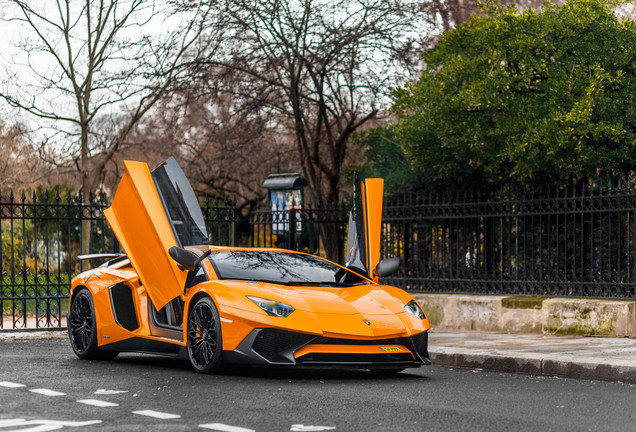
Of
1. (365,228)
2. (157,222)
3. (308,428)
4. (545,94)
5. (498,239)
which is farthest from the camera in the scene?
(498,239)

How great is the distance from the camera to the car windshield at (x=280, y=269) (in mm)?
9023

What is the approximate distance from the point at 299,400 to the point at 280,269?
7.81 ft

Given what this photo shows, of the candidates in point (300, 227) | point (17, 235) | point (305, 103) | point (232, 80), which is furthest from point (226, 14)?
point (17, 235)

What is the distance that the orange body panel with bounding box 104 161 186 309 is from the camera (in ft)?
29.9

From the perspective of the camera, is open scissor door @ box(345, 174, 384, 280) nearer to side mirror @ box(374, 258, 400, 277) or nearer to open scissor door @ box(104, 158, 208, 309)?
side mirror @ box(374, 258, 400, 277)

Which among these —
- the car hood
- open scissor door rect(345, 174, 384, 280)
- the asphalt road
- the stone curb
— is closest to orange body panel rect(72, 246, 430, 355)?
the car hood

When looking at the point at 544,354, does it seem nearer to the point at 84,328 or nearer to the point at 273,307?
the point at 273,307

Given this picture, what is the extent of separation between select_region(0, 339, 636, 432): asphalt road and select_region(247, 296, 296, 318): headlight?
2.02 feet

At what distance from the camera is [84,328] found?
10227mm

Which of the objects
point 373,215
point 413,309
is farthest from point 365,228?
point 413,309

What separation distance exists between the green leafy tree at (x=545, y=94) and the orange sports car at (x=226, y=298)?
3.25 metres

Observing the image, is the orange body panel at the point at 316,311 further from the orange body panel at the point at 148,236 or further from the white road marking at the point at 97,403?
the white road marking at the point at 97,403

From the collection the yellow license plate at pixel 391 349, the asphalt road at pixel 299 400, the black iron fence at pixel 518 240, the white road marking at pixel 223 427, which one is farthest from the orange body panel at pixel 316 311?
the black iron fence at pixel 518 240

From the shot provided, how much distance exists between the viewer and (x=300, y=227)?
51.9ft
